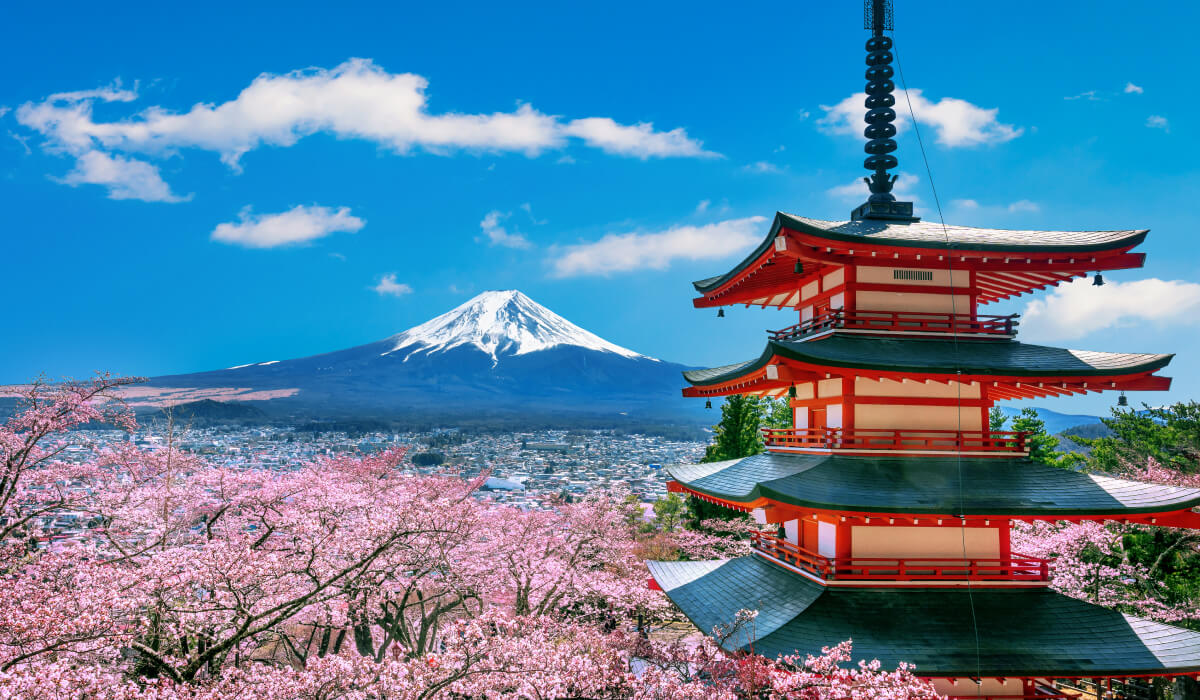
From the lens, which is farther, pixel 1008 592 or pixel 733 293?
pixel 733 293

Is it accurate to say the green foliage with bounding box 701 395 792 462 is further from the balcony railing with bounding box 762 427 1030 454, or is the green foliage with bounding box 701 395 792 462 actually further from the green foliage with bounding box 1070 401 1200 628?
the balcony railing with bounding box 762 427 1030 454

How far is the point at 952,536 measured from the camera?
842 cm

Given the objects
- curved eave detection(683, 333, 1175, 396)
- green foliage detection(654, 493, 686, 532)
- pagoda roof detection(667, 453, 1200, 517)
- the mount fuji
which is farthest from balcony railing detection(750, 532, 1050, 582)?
the mount fuji

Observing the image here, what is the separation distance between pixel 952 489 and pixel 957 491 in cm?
6

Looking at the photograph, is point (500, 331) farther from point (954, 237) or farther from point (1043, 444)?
point (954, 237)

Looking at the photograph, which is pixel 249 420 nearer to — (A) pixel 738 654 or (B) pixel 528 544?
(B) pixel 528 544

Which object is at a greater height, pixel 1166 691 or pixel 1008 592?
pixel 1008 592

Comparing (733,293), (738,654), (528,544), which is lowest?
(528,544)

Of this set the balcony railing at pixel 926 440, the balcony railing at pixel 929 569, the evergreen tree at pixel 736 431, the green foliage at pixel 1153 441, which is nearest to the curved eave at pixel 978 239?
the balcony railing at pixel 926 440

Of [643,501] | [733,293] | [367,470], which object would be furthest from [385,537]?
[643,501]

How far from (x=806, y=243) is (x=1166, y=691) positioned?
1249 centimetres

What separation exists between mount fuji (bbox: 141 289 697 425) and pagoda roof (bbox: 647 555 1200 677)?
172 ft

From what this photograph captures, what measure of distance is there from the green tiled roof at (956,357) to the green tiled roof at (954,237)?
4.27 feet

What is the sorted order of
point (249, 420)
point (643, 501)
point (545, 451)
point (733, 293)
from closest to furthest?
point (733, 293) → point (643, 501) → point (249, 420) → point (545, 451)
